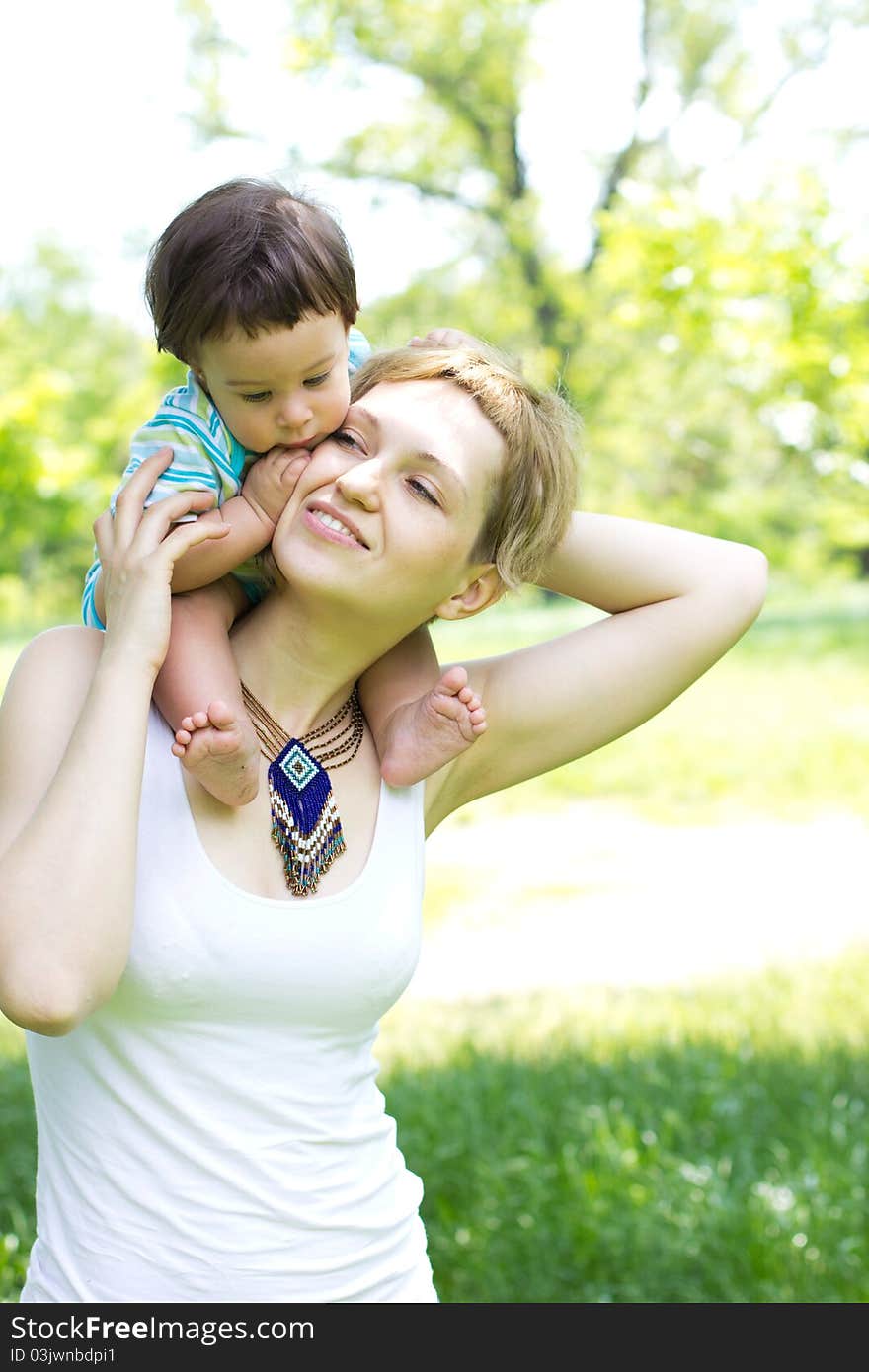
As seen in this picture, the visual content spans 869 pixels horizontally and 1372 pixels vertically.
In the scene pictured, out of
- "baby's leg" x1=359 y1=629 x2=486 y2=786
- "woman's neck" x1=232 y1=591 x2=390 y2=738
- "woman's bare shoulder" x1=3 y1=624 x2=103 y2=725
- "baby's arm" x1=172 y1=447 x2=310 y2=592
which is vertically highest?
"baby's arm" x1=172 y1=447 x2=310 y2=592

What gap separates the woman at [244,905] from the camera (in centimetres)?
157

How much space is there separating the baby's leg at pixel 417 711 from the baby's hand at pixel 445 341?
0.41 m

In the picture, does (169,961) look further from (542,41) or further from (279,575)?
(542,41)

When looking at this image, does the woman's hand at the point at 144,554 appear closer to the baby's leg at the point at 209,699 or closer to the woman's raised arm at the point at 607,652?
the baby's leg at the point at 209,699

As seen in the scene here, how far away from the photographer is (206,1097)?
1694 mm

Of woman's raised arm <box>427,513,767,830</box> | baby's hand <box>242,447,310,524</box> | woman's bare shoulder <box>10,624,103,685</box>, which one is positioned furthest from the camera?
woman's raised arm <box>427,513,767,830</box>

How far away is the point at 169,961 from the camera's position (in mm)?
1629

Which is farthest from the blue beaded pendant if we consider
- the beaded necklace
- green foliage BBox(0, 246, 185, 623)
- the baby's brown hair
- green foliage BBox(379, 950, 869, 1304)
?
green foliage BBox(0, 246, 185, 623)

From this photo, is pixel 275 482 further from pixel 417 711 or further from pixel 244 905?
pixel 244 905

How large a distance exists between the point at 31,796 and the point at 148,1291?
0.60 m

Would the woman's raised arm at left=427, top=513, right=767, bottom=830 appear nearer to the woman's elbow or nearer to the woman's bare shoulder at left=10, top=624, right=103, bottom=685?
the woman's bare shoulder at left=10, top=624, right=103, bottom=685

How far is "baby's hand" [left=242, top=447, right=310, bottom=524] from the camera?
182 cm

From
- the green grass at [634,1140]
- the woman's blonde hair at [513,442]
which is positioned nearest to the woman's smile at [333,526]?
the woman's blonde hair at [513,442]
